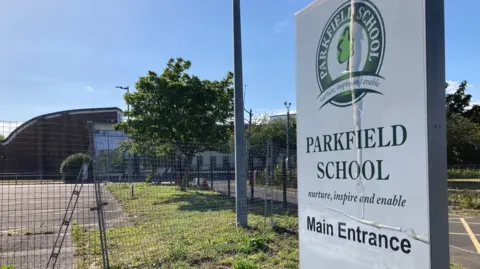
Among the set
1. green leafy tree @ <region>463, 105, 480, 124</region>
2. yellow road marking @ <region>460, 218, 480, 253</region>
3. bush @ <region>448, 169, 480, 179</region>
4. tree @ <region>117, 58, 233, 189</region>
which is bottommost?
yellow road marking @ <region>460, 218, 480, 253</region>

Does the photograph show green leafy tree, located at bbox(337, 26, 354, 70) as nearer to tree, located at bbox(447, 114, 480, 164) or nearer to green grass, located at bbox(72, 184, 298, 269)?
green grass, located at bbox(72, 184, 298, 269)

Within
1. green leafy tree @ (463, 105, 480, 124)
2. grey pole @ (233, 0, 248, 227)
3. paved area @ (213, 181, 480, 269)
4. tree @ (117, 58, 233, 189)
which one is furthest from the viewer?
green leafy tree @ (463, 105, 480, 124)

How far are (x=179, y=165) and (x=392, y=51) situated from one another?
30.6ft

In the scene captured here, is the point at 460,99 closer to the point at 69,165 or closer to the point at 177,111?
the point at 177,111

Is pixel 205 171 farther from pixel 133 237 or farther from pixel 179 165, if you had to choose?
pixel 133 237

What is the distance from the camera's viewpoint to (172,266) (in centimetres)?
592

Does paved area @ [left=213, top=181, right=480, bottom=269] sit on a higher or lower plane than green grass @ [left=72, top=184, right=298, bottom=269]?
lower

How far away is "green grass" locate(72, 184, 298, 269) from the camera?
6133 millimetres

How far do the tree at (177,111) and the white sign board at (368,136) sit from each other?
14.5 metres

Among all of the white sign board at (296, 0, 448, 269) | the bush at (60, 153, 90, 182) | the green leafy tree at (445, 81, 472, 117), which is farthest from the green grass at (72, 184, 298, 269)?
the green leafy tree at (445, 81, 472, 117)

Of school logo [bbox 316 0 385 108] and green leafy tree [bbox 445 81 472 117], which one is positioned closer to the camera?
school logo [bbox 316 0 385 108]

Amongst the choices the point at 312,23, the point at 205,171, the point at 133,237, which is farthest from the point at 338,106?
the point at 205,171

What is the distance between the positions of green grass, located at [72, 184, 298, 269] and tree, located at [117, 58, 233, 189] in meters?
5.37

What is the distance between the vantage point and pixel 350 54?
2.27 m
